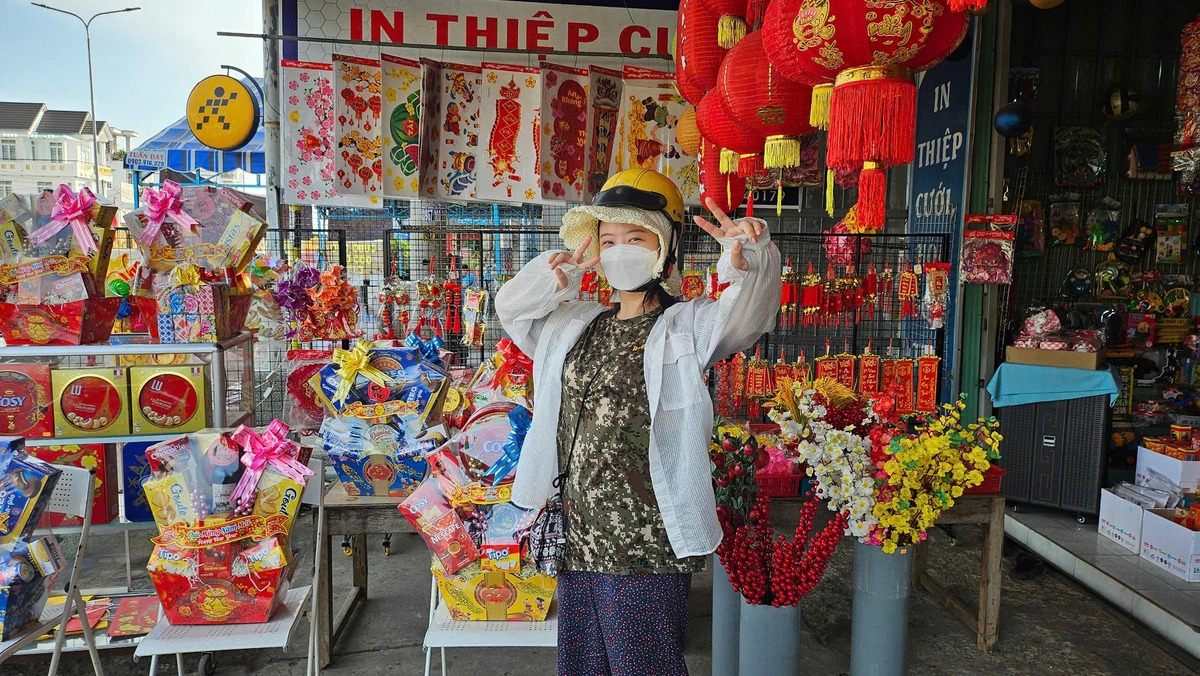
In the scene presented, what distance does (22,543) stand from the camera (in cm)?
198

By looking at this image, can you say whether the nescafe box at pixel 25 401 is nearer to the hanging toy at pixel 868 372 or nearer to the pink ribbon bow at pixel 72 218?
the pink ribbon bow at pixel 72 218

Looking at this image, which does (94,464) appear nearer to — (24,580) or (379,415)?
(24,580)

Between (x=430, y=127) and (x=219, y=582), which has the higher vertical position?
(x=430, y=127)

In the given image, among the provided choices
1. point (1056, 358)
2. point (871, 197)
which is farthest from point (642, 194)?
point (1056, 358)

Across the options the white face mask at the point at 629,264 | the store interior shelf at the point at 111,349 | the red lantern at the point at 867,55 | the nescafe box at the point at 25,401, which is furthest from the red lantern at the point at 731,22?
the nescafe box at the point at 25,401

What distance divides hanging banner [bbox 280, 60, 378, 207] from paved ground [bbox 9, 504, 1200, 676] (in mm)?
2189

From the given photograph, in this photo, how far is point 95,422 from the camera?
9.36 feet

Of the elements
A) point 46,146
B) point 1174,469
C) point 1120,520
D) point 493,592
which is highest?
point 46,146

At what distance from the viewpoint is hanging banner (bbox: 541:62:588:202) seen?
419cm

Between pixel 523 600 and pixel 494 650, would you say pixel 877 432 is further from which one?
pixel 494 650

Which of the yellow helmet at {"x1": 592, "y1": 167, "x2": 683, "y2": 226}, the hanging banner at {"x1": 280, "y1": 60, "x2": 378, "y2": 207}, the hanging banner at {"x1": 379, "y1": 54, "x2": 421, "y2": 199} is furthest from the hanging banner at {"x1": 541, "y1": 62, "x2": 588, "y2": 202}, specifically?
the yellow helmet at {"x1": 592, "y1": 167, "x2": 683, "y2": 226}

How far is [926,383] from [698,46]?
2.36 meters

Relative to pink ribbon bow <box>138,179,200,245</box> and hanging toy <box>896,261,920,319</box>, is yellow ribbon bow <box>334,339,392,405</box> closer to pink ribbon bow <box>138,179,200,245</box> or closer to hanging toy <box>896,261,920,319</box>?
pink ribbon bow <box>138,179,200,245</box>

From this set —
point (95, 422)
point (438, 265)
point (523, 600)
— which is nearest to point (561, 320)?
point (523, 600)
